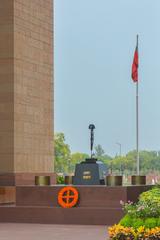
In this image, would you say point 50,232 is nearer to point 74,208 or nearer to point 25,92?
point 74,208

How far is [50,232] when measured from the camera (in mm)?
18062

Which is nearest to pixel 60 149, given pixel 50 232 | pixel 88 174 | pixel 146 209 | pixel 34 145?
pixel 34 145

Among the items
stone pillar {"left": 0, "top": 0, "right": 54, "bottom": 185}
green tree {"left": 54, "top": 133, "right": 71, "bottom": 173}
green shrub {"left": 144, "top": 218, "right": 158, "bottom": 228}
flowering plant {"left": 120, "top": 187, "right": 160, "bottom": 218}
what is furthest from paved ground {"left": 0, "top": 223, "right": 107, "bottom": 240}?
green tree {"left": 54, "top": 133, "right": 71, "bottom": 173}

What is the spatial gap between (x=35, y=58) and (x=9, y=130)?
379 centimetres

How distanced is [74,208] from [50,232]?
8.92ft

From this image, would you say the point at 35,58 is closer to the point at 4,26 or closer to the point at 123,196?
the point at 4,26

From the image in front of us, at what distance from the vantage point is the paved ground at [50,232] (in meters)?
16.6

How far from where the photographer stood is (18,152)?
90.0 feet

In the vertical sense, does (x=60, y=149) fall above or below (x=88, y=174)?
above

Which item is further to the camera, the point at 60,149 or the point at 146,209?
the point at 60,149

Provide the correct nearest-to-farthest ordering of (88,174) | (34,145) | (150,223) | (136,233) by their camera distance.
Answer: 1. (136,233)
2. (150,223)
3. (88,174)
4. (34,145)

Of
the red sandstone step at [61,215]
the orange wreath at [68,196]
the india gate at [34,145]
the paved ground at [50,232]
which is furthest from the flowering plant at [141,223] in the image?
the orange wreath at [68,196]

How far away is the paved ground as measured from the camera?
16.6 metres

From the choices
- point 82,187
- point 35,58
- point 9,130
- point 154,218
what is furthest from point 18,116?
point 154,218
